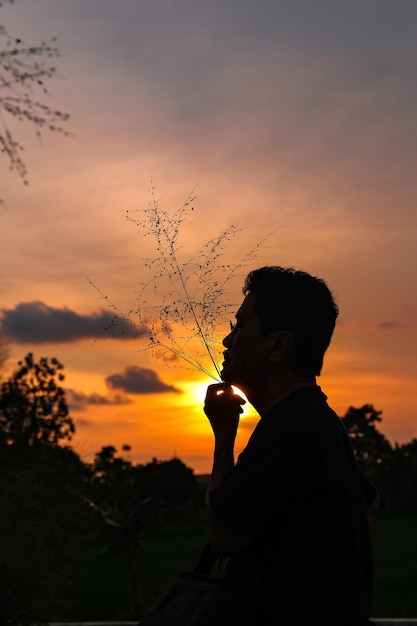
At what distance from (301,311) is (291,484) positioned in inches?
18.9

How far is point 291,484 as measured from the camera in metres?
2.59

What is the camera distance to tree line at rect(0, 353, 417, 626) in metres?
8.46

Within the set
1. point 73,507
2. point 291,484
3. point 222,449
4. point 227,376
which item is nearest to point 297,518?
point 291,484

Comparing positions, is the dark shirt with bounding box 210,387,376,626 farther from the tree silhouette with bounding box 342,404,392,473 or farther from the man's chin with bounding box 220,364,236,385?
the tree silhouette with bounding box 342,404,392,473

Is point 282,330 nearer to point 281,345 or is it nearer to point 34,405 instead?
point 281,345

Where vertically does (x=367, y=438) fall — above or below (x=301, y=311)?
above

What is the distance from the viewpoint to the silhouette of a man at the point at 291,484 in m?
2.55

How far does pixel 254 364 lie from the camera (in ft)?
9.12

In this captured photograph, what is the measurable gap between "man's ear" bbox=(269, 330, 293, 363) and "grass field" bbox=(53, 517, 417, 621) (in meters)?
11.1

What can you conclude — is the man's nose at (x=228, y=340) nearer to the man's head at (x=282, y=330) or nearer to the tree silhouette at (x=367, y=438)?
the man's head at (x=282, y=330)

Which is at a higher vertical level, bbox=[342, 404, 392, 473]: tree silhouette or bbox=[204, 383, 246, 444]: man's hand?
bbox=[342, 404, 392, 473]: tree silhouette

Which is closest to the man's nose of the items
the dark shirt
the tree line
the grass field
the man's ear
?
the man's ear

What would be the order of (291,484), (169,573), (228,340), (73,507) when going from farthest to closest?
(169,573) < (73,507) < (228,340) < (291,484)

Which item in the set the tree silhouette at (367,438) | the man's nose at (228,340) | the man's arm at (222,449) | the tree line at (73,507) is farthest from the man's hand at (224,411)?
the tree silhouette at (367,438)
